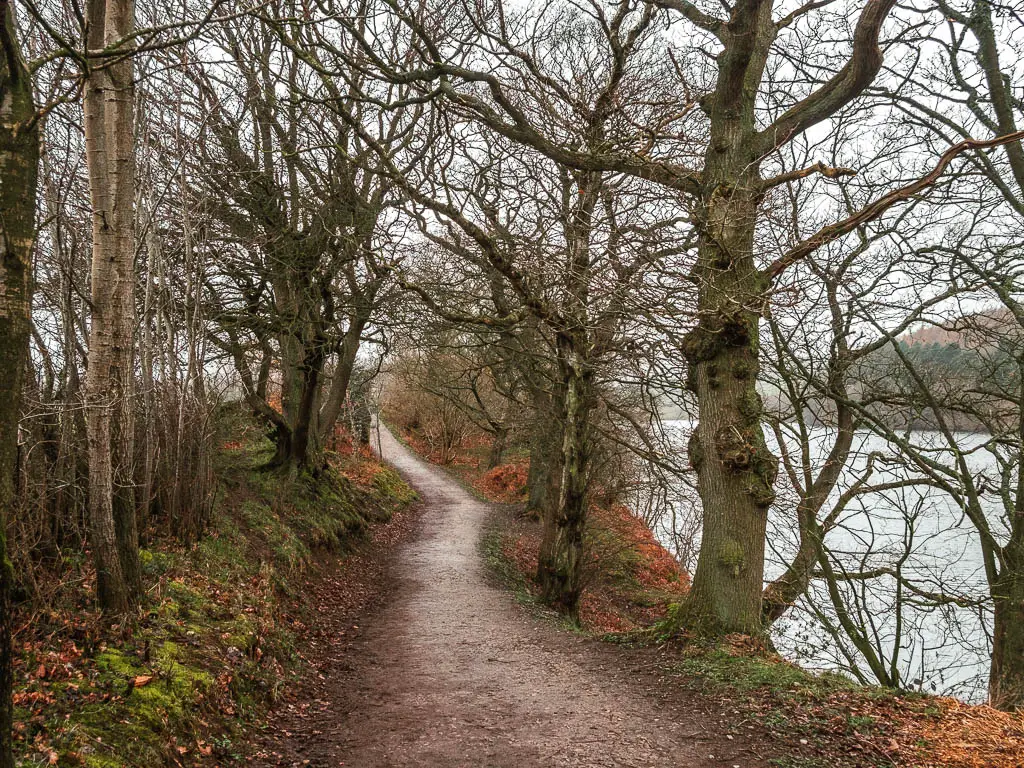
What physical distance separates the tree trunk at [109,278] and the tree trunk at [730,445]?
15.9 feet

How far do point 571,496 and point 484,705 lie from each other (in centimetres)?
478

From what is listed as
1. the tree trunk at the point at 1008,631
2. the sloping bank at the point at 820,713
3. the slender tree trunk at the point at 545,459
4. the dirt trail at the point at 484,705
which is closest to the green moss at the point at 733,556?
the sloping bank at the point at 820,713

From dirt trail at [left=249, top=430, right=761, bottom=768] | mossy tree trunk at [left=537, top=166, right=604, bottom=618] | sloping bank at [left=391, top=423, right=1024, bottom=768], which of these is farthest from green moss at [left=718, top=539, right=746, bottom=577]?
mossy tree trunk at [left=537, top=166, right=604, bottom=618]

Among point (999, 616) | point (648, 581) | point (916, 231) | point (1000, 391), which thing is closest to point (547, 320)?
point (916, 231)

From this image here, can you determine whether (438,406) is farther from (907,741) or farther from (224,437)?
(907,741)

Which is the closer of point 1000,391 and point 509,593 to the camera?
point 1000,391

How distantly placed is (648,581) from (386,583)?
810cm

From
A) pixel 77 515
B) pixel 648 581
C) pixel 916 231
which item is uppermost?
pixel 916 231

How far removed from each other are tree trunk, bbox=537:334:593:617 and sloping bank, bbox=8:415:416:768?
388 centimetres

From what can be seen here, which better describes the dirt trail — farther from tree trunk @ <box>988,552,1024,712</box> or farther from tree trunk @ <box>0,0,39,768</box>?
tree trunk @ <box>988,552,1024,712</box>

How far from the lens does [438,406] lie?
30438 millimetres

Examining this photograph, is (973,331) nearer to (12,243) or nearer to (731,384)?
(731,384)

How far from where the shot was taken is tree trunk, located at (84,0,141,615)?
426cm

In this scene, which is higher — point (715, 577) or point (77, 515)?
point (77, 515)
